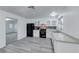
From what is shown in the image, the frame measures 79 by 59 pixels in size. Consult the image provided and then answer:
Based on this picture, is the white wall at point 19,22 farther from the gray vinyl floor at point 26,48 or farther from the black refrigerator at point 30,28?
the gray vinyl floor at point 26,48

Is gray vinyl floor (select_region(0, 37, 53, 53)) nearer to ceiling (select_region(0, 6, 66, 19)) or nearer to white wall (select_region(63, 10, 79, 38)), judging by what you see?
white wall (select_region(63, 10, 79, 38))

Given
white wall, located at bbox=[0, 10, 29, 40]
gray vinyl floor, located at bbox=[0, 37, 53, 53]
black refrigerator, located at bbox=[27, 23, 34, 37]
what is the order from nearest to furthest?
gray vinyl floor, located at bbox=[0, 37, 53, 53], white wall, located at bbox=[0, 10, 29, 40], black refrigerator, located at bbox=[27, 23, 34, 37]

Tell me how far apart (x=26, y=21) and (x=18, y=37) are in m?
2.62

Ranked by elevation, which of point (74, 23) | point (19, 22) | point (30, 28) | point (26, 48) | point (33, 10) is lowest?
point (26, 48)

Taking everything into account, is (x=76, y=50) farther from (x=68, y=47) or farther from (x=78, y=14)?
(x=78, y=14)

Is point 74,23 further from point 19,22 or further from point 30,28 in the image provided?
point 30,28

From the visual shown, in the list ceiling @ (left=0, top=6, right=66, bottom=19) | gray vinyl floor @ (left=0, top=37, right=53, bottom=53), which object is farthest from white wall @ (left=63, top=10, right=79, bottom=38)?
gray vinyl floor @ (left=0, top=37, right=53, bottom=53)

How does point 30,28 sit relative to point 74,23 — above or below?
below

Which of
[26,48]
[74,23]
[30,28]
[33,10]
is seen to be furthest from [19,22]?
[74,23]

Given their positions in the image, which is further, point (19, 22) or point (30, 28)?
point (30, 28)

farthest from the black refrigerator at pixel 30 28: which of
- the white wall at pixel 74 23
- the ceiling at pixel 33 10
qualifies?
the white wall at pixel 74 23
